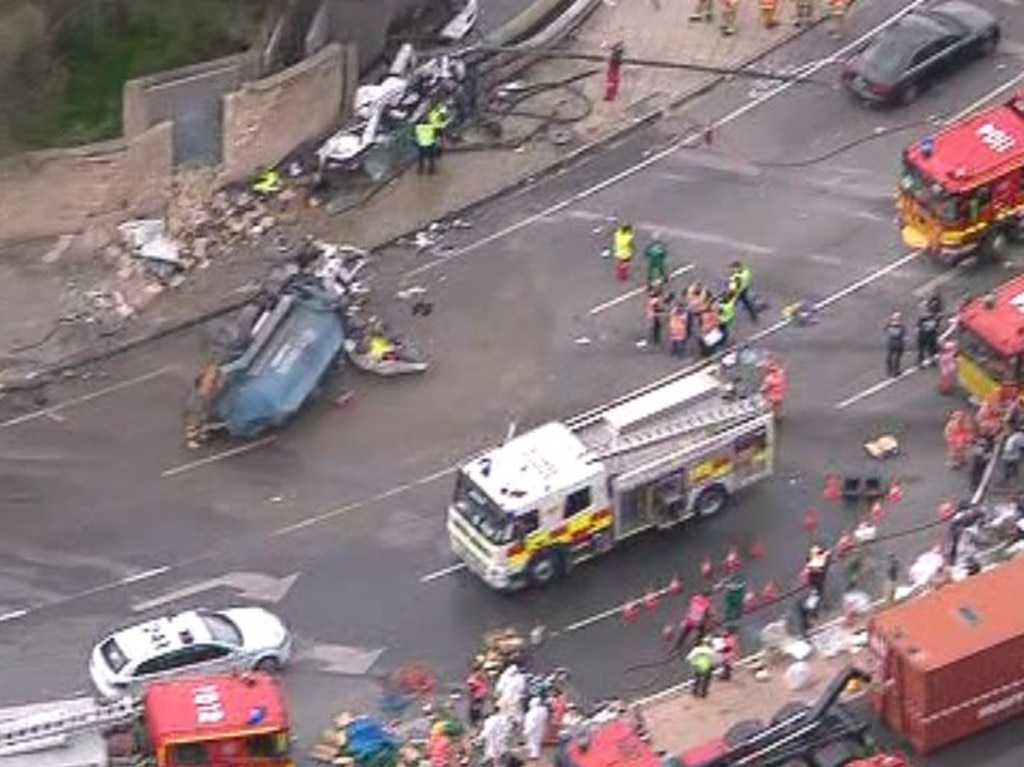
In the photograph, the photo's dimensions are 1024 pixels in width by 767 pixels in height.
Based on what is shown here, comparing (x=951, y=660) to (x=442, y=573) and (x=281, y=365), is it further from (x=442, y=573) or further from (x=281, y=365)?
(x=281, y=365)

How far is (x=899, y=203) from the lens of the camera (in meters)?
55.2

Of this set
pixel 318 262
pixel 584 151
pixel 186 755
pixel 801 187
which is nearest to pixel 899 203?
pixel 801 187

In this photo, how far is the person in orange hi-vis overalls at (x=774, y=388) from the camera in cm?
5078

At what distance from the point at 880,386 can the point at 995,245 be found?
4188 mm

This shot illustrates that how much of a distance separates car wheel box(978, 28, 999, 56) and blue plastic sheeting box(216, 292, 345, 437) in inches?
574

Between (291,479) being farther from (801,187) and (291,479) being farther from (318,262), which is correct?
(801,187)

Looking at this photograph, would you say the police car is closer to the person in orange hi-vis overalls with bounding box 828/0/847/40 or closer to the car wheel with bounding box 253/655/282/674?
the car wheel with bounding box 253/655/282/674

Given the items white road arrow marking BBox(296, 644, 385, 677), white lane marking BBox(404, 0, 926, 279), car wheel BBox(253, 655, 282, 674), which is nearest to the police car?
car wheel BBox(253, 655, 282, 674)

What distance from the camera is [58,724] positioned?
43.7m

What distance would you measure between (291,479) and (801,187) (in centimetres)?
1204

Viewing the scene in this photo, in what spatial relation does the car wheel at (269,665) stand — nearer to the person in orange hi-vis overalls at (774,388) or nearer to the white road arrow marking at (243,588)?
the white road arrow marking at (243,588)

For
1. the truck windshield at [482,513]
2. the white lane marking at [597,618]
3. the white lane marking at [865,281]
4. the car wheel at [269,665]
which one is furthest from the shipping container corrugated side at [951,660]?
the white lane marking at [865,281]

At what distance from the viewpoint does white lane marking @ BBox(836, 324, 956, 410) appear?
51562 millimetres

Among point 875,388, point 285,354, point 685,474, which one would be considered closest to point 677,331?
point 875,388
